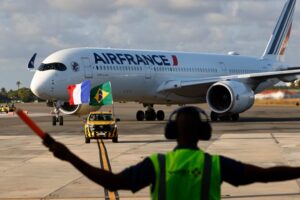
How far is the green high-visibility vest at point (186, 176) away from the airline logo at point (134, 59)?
32997mm

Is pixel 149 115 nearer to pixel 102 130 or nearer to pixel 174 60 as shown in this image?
pixel 174 60

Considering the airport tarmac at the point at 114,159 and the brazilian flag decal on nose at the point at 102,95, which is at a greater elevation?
the brazilian flag decal on nose at the point at 102,95

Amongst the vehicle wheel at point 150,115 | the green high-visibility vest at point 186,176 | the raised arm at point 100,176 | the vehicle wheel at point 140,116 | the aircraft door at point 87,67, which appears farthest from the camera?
the vehicle wheel at point 140,116

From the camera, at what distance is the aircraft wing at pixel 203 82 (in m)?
38.9

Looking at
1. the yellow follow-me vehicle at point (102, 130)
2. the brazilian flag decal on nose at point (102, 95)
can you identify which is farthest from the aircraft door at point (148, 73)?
the yellow follow-me vehicle at point (102, 130)

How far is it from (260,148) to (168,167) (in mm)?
17651

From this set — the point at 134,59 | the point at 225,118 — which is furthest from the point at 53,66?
the point at 225,118

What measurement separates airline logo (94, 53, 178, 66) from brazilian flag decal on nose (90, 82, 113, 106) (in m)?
12.4

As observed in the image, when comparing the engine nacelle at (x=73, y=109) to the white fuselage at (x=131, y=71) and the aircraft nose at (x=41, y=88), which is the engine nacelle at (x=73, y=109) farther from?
the aircraft nose at (x=41, y=88)

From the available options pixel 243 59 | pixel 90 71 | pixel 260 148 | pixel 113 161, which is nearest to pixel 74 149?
pixel 113 161

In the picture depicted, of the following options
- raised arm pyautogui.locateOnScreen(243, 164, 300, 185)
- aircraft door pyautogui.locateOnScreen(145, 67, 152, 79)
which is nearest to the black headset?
raised arm pyautogui.locateOnScreen(243, 164, 300, 185)

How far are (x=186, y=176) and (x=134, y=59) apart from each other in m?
35.6

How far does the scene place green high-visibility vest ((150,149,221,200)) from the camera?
379 centimetres

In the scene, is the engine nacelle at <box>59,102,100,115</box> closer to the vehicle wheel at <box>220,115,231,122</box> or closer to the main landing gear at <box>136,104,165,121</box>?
the main landing gear at <box>136,104,165,121</box>
